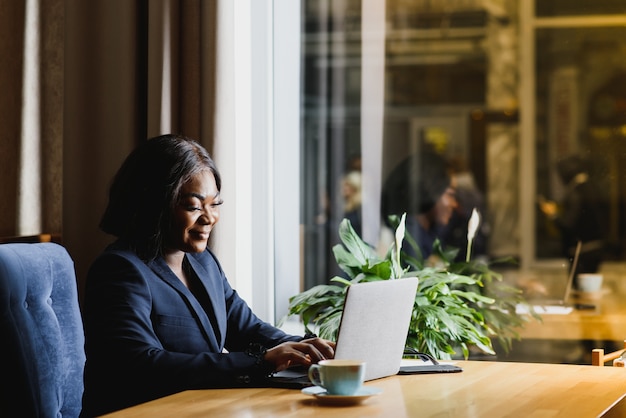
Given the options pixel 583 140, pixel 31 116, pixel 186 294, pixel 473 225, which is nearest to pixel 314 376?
pixel 186 294

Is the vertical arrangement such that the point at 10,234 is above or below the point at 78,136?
below

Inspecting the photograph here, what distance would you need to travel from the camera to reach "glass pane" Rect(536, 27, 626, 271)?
341cm

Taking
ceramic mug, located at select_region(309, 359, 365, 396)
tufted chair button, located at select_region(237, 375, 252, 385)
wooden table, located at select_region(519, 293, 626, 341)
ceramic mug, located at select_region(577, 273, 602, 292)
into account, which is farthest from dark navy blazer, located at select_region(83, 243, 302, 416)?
ceramic mug, located at select_region(577, 273, 602, 292)

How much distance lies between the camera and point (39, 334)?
200cm

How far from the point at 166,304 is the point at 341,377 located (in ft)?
2.19

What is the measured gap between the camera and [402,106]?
4.94 m

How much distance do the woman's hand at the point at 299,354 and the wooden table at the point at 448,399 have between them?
10 cm

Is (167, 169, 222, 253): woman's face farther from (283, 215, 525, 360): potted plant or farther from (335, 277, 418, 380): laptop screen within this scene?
(335, 277, 418, 380): laptop screen

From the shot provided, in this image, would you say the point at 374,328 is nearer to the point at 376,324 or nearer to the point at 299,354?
the point at 376,324

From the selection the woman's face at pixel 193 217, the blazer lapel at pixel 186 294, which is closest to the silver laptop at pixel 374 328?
the blazer lapel at pixel 186 294

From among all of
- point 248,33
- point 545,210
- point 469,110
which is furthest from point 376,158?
point 469,110

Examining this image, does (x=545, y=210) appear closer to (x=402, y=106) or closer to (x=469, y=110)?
(x=402, y=106)

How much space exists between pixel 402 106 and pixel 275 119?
64.7 inches

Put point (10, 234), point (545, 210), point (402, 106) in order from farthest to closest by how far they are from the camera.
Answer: point (402, 106)
point (545, 210)
point (10, 234)
